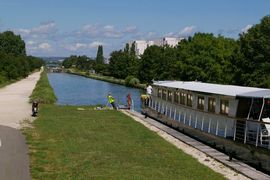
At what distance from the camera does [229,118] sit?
21.9 m

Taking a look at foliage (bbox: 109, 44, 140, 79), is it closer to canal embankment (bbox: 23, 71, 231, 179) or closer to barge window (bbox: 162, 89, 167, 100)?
barge window (bbox: 162, 89, 167, 100)

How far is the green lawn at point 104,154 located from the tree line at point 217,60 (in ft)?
83.1

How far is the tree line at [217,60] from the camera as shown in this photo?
54000 mm

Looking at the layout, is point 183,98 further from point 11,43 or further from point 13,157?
point 11,43

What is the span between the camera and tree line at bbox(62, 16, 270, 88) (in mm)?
54000

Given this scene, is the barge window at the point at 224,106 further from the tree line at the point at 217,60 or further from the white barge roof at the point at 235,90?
the tree line at the point at 217,60

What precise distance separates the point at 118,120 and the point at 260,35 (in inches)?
1070

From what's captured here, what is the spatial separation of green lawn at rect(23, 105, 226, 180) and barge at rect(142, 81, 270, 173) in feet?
6.77

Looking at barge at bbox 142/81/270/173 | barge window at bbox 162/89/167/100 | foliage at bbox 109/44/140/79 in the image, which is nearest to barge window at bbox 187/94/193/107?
barge at bbox 142/81/270/173

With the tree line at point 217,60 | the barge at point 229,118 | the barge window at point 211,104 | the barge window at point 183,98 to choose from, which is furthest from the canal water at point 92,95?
the barge window at point 211,104

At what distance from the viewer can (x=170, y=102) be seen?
108 feet

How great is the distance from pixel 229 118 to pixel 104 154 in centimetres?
574

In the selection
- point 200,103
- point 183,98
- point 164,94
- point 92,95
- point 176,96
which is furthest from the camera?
point 92,95

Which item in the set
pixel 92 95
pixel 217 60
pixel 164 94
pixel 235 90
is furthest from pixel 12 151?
pixel 92 95
